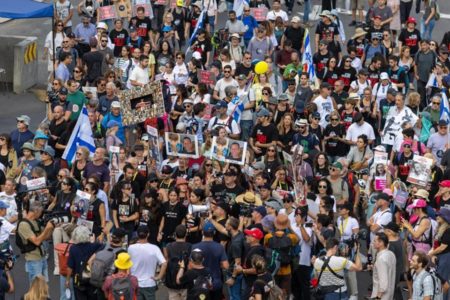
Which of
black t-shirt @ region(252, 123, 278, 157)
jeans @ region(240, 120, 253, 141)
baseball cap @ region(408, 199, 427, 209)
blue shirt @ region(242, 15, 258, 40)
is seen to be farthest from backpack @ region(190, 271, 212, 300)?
blue shirt @ region(242, 15, 258, 40)

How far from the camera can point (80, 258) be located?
56.2 ft

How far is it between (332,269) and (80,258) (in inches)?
121

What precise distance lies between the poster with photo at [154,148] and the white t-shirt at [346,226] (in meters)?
3.82

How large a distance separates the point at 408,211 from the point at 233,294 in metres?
2.76

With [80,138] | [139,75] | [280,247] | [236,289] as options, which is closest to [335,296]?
[280,247]

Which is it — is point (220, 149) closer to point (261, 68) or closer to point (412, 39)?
point (261, 68)

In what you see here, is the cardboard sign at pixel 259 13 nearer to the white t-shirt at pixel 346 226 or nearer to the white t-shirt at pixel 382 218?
the white t-shirt at pixel 382 218

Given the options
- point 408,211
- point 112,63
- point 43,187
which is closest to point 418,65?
point 112,63

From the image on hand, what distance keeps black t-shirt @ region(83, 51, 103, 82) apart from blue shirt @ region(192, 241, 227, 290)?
969 centimetres

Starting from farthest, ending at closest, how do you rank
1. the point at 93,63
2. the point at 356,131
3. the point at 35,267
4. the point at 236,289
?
the point at 93,63
the point at 356,131
the point at 35,267
the point at 236,289

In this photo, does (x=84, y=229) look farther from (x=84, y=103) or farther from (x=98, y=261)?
(x=84, y=103)

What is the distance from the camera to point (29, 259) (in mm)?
18094

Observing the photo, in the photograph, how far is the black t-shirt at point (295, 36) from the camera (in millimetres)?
27828

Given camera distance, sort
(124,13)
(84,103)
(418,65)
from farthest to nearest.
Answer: (124,13) → (418,65) → (84,103)
